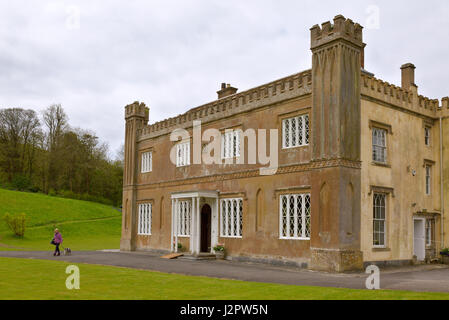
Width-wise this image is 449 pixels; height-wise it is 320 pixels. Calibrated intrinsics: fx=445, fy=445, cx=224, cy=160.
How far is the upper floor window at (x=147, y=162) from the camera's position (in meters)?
29.0

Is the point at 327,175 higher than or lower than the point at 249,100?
lower

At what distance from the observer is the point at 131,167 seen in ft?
99.5

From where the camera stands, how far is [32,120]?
64812mm

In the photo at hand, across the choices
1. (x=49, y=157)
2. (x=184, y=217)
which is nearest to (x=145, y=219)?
(x=184, y=217)

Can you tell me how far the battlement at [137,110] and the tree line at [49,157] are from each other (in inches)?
1278

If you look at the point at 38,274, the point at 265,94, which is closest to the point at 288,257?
the point at 265,94

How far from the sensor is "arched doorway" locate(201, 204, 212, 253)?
934 inches

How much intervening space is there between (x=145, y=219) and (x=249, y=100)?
1181 cm

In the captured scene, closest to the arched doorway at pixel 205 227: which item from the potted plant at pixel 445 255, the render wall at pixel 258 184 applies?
the render wall at pixel 258 184

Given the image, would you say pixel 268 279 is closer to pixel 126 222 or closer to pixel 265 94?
pixel 265 94

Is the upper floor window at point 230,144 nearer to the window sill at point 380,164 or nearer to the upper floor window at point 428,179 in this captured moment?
the window sill at point 380,164

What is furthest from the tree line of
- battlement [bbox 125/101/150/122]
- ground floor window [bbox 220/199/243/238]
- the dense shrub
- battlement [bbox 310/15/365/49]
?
battlement [bbox 310/15/365/49]

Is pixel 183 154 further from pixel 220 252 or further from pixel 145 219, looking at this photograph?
pixel 220 252

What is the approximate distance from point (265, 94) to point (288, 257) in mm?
7398
